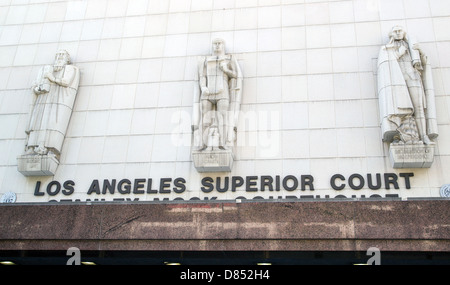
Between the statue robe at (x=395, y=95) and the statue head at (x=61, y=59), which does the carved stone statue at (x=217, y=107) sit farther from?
the statue head at (x=61, y=59)

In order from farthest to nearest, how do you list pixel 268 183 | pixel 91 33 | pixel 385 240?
pixel 91 33 < pixel 268 183 < pixel 385 240

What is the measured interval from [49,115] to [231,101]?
551 centimetres

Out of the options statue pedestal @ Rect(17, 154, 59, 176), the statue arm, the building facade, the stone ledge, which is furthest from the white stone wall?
the stone ledge

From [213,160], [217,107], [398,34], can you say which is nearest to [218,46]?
[217,107]

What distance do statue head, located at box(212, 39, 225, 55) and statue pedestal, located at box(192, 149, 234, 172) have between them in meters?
3.34

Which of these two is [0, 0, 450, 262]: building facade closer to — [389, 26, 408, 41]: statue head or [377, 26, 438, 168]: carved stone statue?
[377, 26, 438, 168]: carved stone statue

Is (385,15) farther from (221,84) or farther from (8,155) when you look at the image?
(8,155)

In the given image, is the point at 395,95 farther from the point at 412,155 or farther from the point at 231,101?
the point at 231,101

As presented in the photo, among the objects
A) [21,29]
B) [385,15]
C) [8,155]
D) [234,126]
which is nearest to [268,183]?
[234,126]

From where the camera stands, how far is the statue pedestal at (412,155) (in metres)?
11.7

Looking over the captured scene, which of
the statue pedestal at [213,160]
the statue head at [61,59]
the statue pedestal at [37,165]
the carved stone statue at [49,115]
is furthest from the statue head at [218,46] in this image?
the statue pedestal at [37,165]

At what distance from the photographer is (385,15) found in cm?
1421

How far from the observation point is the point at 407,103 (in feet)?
40.1

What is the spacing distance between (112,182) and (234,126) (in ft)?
12.5
